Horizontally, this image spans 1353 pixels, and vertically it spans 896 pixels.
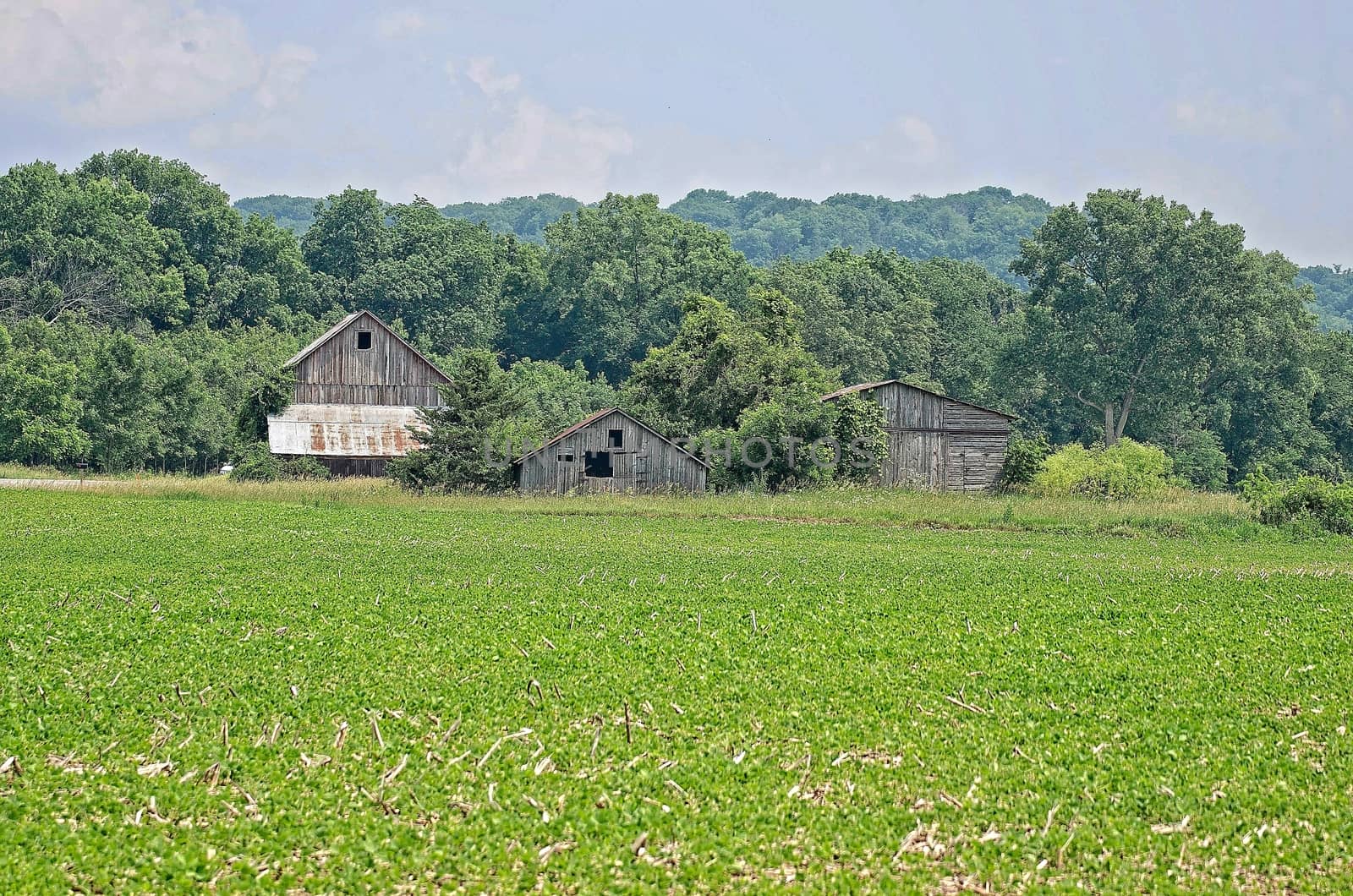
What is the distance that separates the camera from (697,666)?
15.3 metres

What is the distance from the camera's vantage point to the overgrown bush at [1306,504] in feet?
117

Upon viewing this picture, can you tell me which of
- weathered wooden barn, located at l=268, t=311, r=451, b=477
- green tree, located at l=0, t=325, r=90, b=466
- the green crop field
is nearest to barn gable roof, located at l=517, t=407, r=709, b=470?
weathered wooden barn, located at l=268, t=311, r=451, b=477

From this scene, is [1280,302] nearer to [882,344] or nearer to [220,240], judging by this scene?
[882,344]

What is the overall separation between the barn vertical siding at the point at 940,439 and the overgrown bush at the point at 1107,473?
125 inches

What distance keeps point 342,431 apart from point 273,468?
195 inches

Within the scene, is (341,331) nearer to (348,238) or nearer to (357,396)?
(357,396)

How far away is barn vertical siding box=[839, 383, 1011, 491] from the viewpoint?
173 ft

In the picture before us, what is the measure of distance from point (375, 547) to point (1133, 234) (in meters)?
49.1

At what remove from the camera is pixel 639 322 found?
300ft

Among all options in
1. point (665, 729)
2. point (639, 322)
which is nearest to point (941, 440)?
point (639, 322)

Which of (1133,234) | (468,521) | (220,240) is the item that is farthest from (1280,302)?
(220,240)

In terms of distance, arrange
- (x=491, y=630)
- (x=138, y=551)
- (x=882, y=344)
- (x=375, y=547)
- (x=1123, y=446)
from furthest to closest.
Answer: (x=882, y=344), (x=1123, y=446), (x=375, y=547), (x=138, y=551), (x=491, y=630)

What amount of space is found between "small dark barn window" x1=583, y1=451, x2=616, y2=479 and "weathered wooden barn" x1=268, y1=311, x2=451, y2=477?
40.9ft

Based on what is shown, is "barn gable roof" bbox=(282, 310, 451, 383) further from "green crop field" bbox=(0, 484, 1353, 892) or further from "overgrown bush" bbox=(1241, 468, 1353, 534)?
"green crop field" bbox=(0, 484, 1353, 892)
